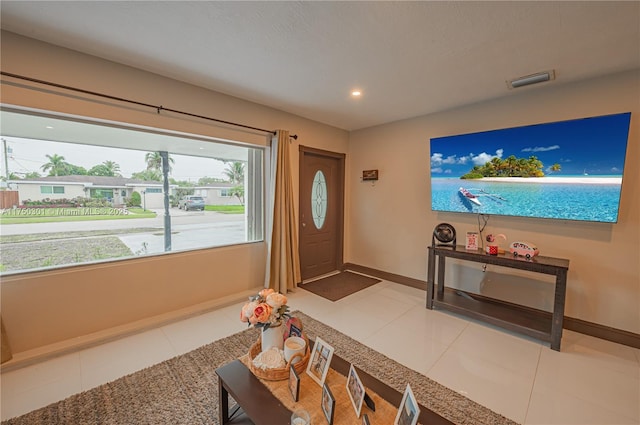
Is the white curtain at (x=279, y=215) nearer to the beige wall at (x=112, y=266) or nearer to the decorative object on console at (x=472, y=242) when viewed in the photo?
the beige wall at (x=112, y=266)

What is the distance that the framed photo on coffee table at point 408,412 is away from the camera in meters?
1.00

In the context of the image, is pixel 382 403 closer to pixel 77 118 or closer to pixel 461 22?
pixel 461 22

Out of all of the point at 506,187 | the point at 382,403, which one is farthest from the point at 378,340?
the point at 506,187

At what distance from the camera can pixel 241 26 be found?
1889 millimetres

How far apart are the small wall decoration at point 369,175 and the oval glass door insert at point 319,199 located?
0.69 metres

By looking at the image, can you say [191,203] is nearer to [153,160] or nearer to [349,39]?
[153,160]

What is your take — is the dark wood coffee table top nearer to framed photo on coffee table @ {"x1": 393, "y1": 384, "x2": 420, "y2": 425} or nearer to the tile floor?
framed photo on coffee table @ {"x1": 393, "y1": 384, "x2": 420, "y2": 425}

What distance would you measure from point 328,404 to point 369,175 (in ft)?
12.2

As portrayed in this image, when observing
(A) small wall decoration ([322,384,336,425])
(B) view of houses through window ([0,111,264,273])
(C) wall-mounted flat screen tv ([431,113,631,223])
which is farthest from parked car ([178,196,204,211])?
(C) wall-mounted flat screen tv ([431,113,631,223])

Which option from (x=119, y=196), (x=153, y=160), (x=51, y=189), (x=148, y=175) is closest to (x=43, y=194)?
(x=51, y=189)

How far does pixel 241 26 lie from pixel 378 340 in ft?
9.59

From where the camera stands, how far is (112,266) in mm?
2561

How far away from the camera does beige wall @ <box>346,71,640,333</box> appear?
8.18 feet

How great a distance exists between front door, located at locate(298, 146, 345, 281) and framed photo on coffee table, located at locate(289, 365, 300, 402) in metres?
2.92
